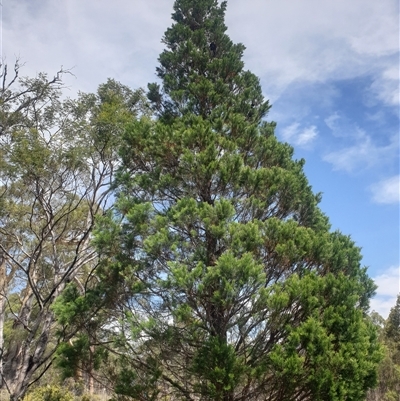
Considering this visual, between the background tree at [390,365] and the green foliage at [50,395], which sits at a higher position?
the background tree at [390,365]

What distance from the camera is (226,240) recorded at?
535 cm

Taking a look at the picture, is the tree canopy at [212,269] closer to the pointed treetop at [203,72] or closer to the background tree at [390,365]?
the pointed treetop at [203,72]

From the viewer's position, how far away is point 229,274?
467cm

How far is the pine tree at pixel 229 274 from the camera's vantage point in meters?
4.57

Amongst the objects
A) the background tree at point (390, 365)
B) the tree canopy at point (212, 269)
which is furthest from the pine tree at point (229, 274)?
the background tree at point (390, 365)

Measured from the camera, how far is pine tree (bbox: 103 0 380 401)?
457 centimetres

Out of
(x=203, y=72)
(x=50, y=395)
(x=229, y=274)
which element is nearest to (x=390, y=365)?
(x=50, y=395)

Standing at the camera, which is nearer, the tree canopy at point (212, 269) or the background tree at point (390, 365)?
the tree canopy at point (212, 269)

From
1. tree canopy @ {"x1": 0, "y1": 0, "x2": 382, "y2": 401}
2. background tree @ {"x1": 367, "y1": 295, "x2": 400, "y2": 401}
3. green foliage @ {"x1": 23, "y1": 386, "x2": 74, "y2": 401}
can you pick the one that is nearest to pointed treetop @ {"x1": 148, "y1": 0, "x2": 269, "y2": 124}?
tree canopy @ {"x1": 0, "y1": 0, "x2": 382, "y2": 401}

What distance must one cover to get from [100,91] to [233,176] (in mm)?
6451

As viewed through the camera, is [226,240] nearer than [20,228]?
Yes

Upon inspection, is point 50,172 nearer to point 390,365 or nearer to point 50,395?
point 50,395

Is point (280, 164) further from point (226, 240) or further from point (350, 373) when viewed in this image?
point (350, 373)

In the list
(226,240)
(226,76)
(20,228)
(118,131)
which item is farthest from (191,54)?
(20,228)
